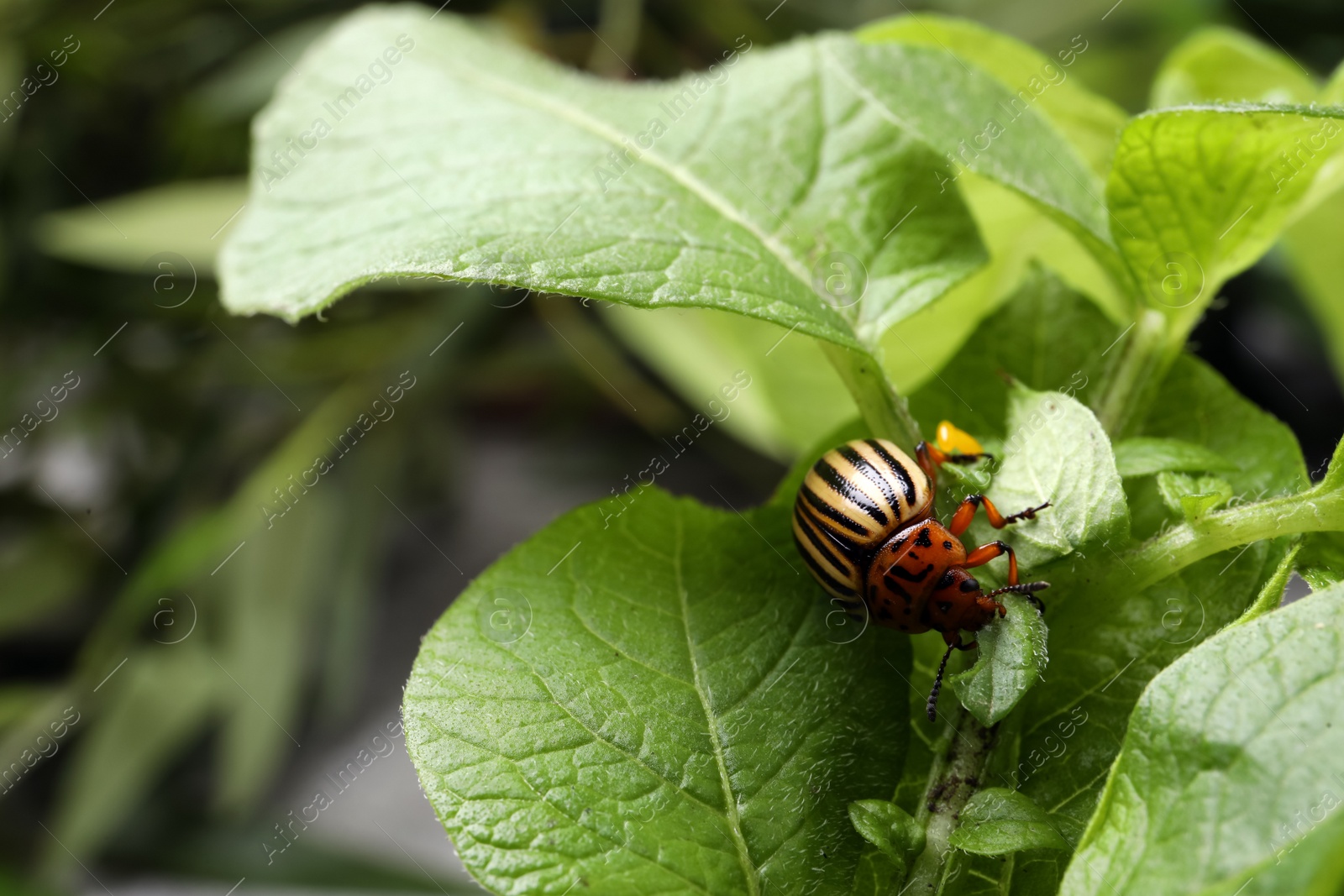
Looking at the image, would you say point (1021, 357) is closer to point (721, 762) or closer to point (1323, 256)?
point (721, 762)

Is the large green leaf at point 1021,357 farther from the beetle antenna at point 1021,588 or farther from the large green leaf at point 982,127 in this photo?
the beetle antenna at point 1021,588

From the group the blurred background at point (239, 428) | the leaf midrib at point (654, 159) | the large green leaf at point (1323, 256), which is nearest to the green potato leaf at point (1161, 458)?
the leaf midrib at point (654, 159)

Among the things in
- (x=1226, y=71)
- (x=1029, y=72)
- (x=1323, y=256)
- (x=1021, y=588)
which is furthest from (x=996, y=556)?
(x=1323, y=256)

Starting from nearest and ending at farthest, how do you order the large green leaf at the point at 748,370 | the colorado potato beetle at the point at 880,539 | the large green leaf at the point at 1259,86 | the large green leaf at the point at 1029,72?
the colorado potato beetle at the point at 880,539 < the large green leaf at the point at 1259,86 < the large green leaf at the point at 1029,72 < the large green leaf at the point at 748,370

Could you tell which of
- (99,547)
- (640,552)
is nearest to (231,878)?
(99,547)

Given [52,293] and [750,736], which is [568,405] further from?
[750,736]

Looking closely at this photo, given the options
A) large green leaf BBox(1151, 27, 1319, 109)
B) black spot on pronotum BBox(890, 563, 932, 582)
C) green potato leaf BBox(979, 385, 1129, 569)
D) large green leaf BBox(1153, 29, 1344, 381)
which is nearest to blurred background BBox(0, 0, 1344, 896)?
large green leaf BBox(1153, 29, 1344, 381)
